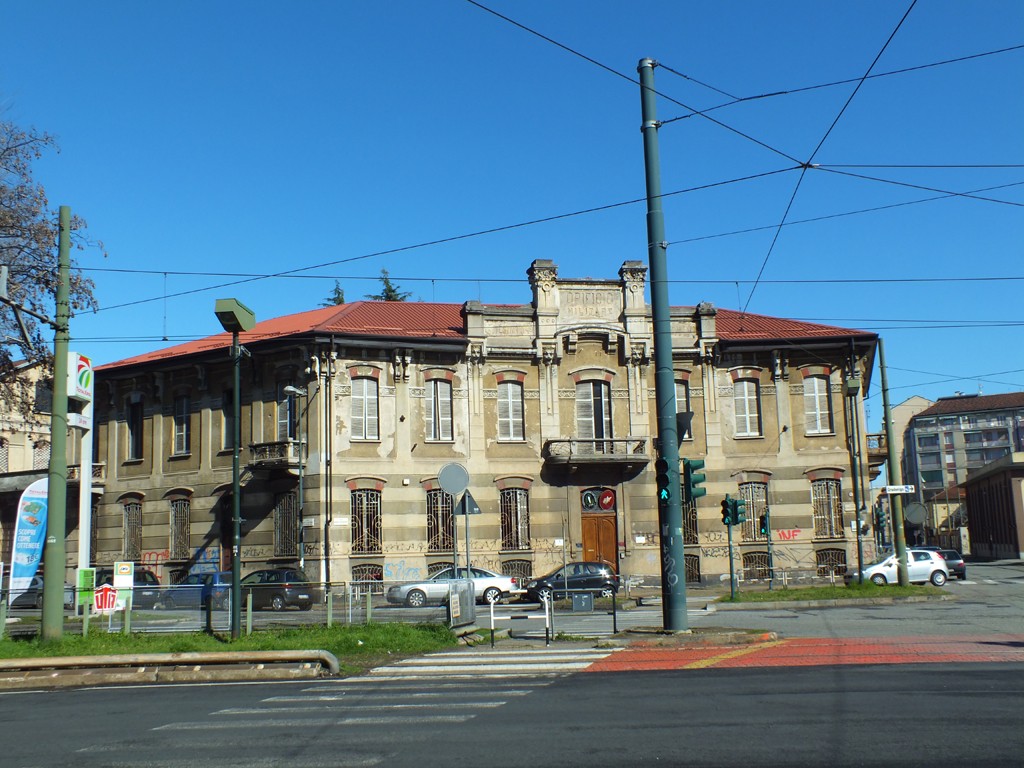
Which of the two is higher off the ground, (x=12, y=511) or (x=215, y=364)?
(x=215, y=364)

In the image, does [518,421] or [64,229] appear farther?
[518,421]

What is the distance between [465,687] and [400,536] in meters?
23.9

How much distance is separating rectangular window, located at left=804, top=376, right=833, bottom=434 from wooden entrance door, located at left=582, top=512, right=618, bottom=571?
8175mm

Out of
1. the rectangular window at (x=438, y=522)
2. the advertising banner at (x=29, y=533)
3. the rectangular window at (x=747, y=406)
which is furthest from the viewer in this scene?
the rectangular window at (x=747, y=406)

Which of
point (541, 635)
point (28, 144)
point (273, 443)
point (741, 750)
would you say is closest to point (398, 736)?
point (741, 750)

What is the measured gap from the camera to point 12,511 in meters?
43.6

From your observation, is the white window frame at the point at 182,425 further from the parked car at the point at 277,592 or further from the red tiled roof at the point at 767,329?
the red tiled roof at the point at 767,329

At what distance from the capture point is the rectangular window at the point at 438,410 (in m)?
37.3

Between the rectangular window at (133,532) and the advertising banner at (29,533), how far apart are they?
792 inches

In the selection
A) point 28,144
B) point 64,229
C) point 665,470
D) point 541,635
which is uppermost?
point 28,144

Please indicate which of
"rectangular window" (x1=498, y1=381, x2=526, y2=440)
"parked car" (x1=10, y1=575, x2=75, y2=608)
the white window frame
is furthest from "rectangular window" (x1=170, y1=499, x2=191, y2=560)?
"rectangular window" (x1=498, y1=381, x2=526, y2=440)

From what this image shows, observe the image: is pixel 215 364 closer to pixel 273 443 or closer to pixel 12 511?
pixel 273 443

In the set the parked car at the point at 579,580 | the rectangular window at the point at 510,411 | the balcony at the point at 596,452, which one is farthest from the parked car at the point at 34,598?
the balcony at the point at 596,452

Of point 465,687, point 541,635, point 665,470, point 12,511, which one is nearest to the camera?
point 465,687
